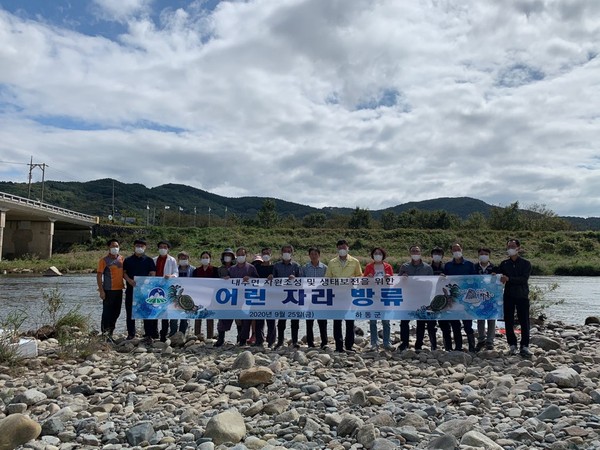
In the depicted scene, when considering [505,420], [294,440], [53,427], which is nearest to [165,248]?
[53,427]

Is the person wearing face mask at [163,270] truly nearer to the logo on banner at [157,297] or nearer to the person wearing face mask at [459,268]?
the logo on banner at [157,297]

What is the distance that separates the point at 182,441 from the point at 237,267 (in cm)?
475

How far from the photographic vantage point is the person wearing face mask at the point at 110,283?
9.00 metres

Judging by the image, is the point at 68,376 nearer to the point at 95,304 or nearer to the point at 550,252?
the point at 95,304

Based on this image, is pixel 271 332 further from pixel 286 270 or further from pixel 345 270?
pixel 345 270

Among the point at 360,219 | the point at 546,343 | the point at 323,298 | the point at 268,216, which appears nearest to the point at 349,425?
the point at 323,298

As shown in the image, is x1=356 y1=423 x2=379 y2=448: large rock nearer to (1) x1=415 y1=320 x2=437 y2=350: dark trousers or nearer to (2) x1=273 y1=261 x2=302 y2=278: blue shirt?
(1) x1=415 y1=320 x2=437 y2=350: dark trousers

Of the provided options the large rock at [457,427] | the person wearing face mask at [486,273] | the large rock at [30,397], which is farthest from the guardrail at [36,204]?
the large rock at [457,427]

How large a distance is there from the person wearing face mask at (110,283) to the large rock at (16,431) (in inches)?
165

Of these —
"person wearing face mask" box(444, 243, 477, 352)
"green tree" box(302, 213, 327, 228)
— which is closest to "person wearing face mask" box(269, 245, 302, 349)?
"person wearing face mask" box(444, 243, 477, 352)

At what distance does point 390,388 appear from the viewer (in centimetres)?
644

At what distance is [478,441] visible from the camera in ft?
14.6

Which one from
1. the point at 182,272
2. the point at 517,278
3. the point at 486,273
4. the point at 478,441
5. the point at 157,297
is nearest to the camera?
the point at 478,441

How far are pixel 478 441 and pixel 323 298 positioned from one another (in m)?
4.83
